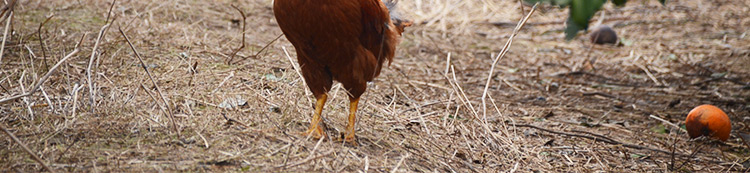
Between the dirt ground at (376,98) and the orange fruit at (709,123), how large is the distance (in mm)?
92

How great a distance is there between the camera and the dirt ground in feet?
8.64

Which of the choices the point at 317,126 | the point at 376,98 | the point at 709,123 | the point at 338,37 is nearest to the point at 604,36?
the point at 709,123

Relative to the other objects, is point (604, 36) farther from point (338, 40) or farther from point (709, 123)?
point (338, 40)

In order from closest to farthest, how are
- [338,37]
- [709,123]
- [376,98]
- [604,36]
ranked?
[338,37]
[709,123]
[376,98]
[604,36]

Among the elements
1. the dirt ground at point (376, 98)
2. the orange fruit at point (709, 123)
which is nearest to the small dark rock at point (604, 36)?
the dirt ground at point (376, 98)

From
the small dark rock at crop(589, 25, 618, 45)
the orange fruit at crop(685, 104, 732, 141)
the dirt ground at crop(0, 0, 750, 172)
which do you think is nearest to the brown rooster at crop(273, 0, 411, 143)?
the dirt ground at crop(0, 0, 750, 172)

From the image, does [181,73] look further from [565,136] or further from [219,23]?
[565,136]

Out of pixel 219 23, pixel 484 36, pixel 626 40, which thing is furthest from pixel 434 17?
pixel 219 23

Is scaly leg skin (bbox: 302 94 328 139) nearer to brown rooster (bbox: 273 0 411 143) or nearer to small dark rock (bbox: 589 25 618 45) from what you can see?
brown rooster (bbox: 273 0 411 143)

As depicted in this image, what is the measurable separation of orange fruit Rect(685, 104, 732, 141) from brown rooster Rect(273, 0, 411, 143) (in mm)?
1960

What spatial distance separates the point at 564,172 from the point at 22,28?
3569 mm

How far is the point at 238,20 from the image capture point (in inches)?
222

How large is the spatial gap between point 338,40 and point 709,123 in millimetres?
2385

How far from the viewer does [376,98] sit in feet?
12.7
